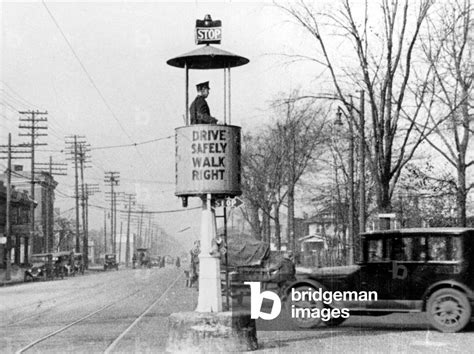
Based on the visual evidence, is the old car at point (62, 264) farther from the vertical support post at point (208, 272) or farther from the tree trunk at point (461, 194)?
the vertical support post at point (208, 272)

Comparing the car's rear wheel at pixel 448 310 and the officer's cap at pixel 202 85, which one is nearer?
the officer's cap at pixel 202 85

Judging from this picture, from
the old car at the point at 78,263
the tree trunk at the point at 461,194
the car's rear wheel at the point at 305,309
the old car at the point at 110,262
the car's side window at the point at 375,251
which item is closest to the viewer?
the car's rear wheel at the point at 305,309

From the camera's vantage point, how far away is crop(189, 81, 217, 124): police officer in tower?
12984 millimetres

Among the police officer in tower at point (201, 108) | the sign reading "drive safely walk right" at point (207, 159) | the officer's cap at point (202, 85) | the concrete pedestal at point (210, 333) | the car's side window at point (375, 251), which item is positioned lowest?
the concrete pedestal at point (210, 333)

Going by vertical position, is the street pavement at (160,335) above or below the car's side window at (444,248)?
below

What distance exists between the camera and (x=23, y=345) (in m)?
13.8

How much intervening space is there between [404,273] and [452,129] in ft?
60.1

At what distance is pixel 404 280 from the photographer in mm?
15906

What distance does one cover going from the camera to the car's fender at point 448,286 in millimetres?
15258

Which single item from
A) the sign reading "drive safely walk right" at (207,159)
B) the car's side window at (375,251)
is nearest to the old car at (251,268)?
the car's side window at (375,251)

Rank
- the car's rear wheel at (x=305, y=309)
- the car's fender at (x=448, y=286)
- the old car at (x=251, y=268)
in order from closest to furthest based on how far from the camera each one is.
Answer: the car's fender at (x=448, y=286) < the car's rear wheel at (x=305, y=309) < the old car at (x=251, y=268)

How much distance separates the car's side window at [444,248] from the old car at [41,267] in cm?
4252

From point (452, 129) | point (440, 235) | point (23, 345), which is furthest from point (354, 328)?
point (452, 129)

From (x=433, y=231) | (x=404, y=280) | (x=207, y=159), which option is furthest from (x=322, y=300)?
(x=207, y=159)
